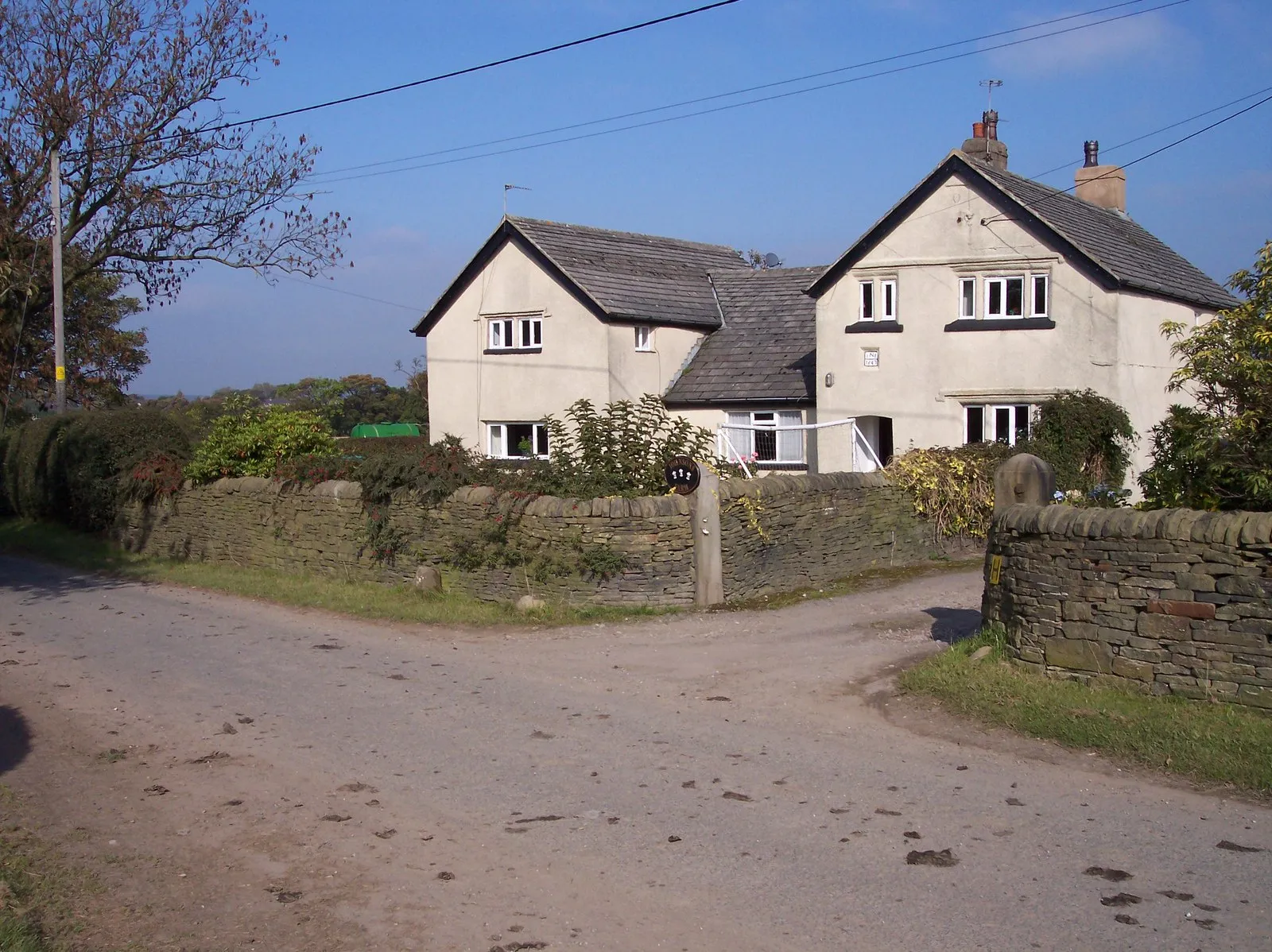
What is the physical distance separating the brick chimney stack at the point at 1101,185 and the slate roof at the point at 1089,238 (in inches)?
71.4

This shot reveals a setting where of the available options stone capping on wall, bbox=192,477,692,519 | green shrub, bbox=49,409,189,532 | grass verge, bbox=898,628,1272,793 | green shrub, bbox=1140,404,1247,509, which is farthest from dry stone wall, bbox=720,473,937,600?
green shrub, bbox=49,409,189,532

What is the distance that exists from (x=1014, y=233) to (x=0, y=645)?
786 inches

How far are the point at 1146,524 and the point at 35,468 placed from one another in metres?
25.2

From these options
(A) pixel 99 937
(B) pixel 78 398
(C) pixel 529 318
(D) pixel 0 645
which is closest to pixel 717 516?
(D) pixel 0 645

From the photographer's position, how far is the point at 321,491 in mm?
18188

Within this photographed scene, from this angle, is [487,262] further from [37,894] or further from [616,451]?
[37,894]

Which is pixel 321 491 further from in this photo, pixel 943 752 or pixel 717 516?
pixel 943 752

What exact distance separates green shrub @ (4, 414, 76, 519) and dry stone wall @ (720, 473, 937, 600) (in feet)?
56.1

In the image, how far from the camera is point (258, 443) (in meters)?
20.6

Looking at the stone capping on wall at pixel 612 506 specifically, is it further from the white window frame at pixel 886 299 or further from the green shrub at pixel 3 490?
the green shrub at pixel 3 490

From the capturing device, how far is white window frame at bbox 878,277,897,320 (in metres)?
25.9

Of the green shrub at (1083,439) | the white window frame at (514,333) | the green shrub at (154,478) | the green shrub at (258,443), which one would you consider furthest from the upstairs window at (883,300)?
the green shrub at (154,478)

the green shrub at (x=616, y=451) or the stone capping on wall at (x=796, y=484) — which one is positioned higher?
the green shrub at (x=616, y=451)

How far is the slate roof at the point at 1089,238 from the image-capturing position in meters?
23.6
